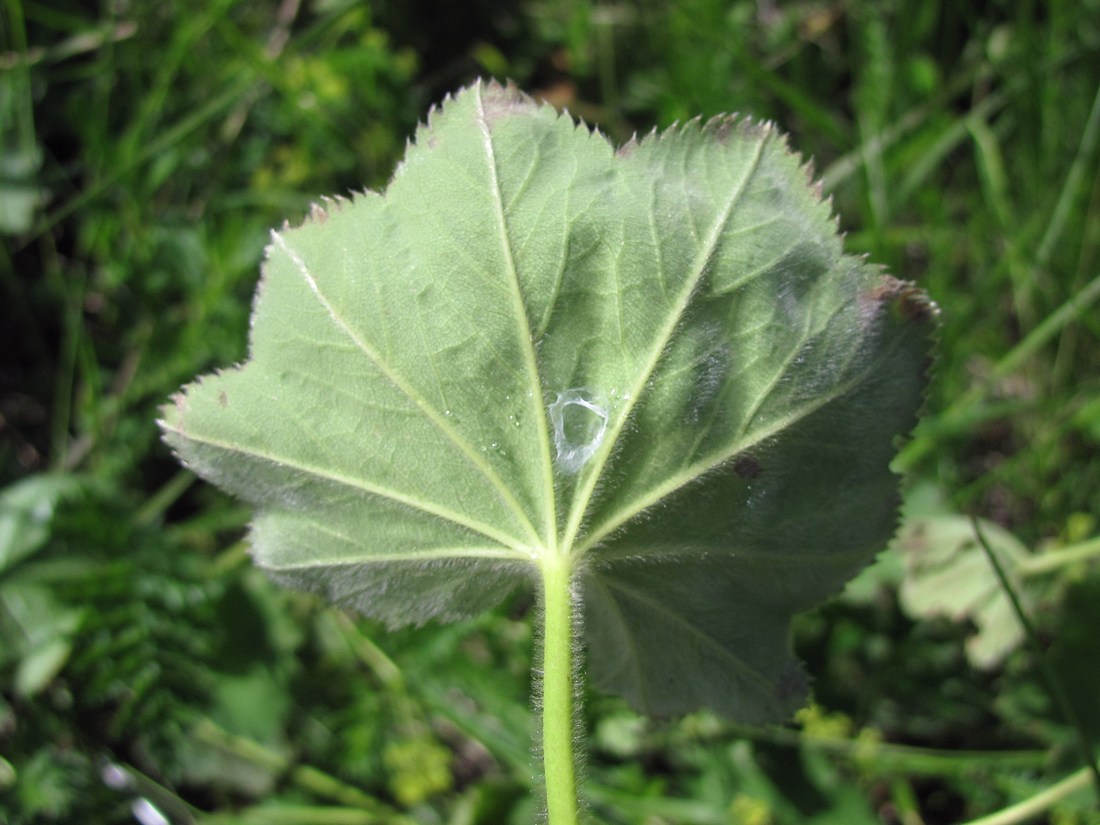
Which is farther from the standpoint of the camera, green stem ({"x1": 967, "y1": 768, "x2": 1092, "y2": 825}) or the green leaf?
green stem ({"x1": 967, "y1": 768, "x2": 1092, "y2": 825})

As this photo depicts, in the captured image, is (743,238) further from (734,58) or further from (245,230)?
(245,230)

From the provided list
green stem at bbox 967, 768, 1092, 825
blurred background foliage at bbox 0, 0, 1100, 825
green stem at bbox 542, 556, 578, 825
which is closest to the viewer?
green stem at bbox 542, 556, 578, 825

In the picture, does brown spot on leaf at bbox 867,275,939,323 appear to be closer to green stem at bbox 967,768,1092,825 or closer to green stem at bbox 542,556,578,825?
green stem at bbox 542,556,578,825

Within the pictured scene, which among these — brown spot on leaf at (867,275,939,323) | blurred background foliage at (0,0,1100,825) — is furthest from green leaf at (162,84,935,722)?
blurred background foliage at (0,0,1100,825)

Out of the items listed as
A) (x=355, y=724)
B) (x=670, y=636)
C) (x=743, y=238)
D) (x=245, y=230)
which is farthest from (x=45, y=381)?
(x=743, y=238)

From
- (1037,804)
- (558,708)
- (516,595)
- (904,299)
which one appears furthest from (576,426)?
(1037,804)

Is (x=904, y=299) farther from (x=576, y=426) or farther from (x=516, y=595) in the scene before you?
(x=516, y=595)

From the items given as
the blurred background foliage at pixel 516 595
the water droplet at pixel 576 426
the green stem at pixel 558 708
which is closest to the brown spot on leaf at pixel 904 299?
the water droplet at pixel 576 426
